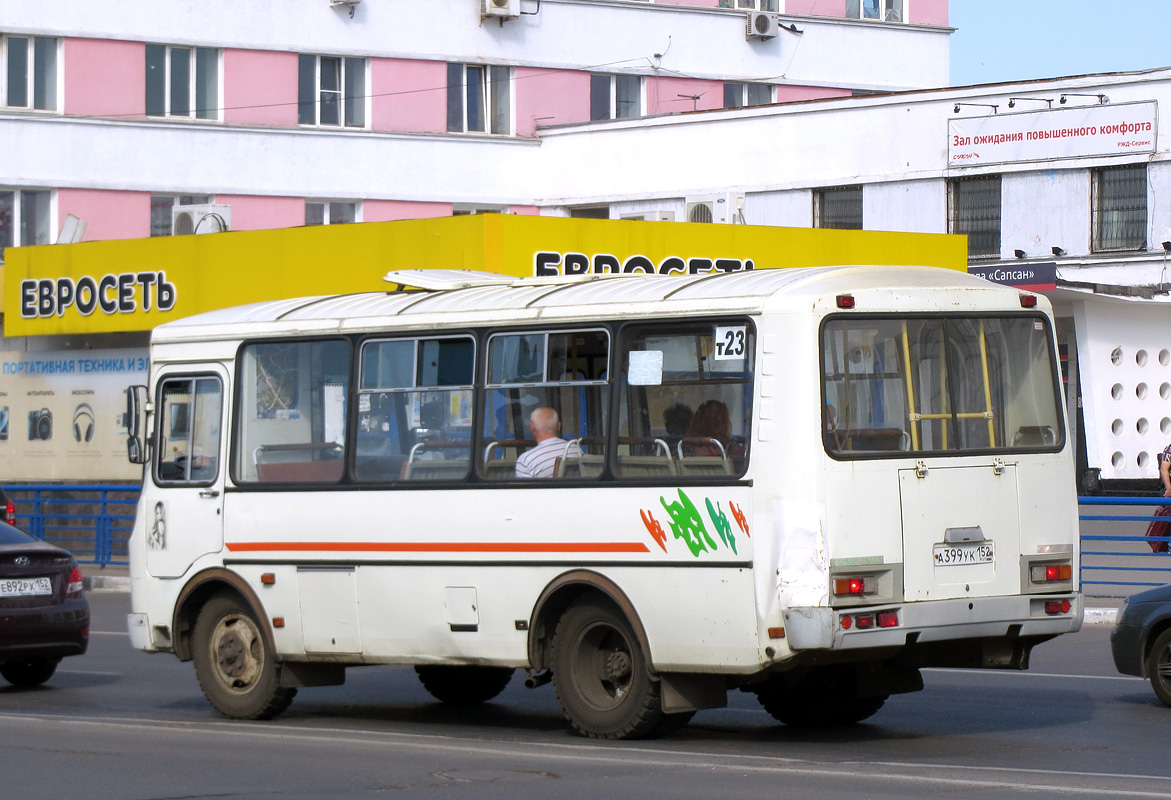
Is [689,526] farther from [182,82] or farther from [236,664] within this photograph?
[182,82]

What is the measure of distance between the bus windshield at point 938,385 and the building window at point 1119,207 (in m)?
24.0

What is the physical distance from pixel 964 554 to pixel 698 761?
1.89 m

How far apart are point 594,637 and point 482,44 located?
32654 millimetres

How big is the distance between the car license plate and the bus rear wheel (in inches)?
217

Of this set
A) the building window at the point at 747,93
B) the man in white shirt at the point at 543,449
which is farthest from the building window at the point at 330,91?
the man in white shirt at the point at 543,449

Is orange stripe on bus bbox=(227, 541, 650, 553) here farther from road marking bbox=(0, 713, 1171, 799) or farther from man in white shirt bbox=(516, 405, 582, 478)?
road marking bbox=(0, 713, 1171, 799)

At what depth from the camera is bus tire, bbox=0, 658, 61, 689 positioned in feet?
49.8


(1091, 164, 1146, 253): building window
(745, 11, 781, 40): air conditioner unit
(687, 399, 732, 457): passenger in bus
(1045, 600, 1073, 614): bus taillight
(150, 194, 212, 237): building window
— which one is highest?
(745, 11, 781, 40): air conditioner unit

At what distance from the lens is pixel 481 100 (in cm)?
4234

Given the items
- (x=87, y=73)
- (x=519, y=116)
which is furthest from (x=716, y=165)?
(x=87, y=73)

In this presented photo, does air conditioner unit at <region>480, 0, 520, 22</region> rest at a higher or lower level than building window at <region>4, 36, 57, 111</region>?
higher

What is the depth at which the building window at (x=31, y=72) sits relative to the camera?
3809 cm

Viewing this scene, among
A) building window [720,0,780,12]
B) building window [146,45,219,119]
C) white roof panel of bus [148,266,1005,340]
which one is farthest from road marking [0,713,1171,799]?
building window [720,0,780,12]

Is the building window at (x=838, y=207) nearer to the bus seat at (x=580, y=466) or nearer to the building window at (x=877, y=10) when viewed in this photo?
the building window at (x=877, y=10)
